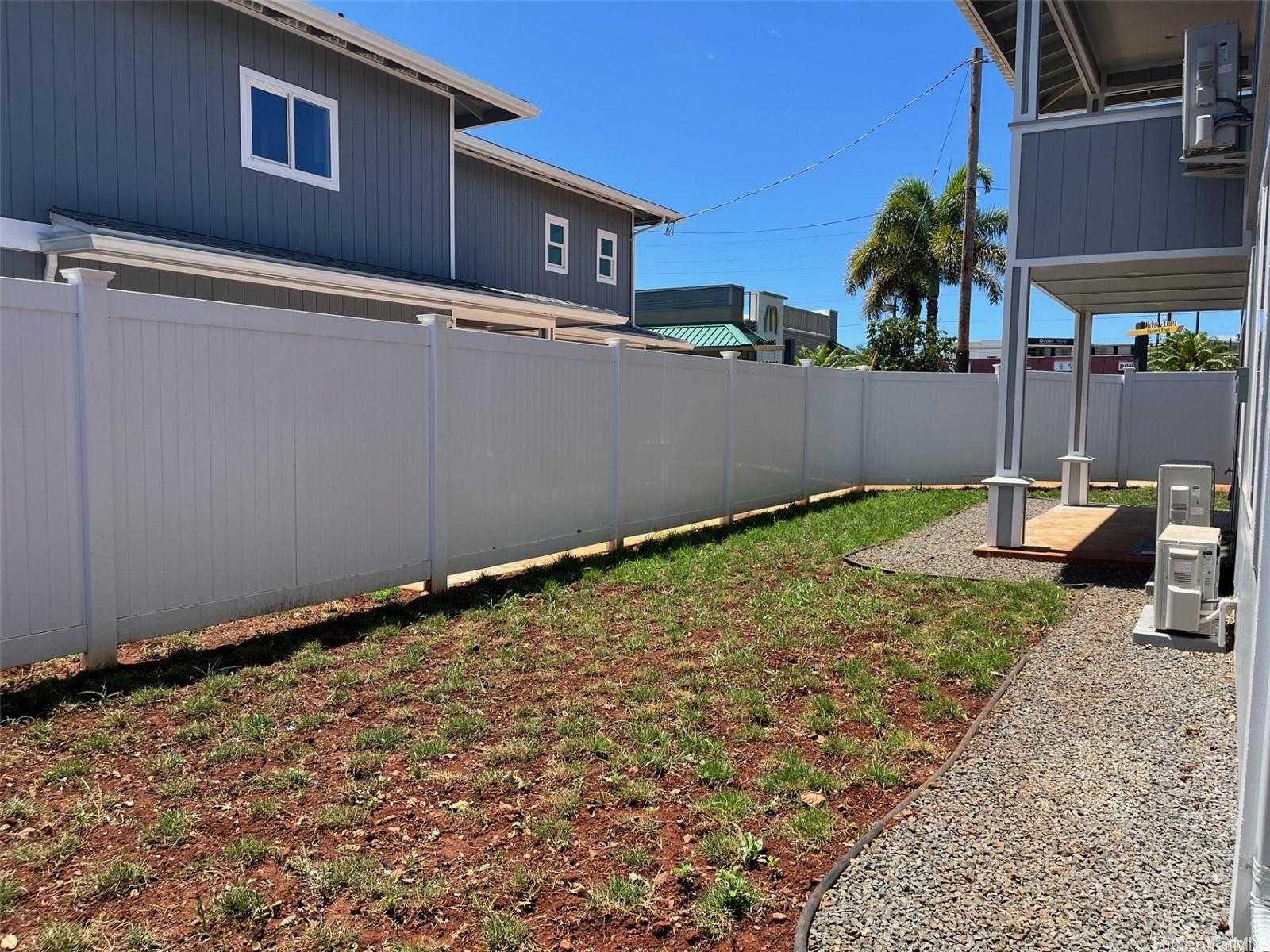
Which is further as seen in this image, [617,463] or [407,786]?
[617,463]

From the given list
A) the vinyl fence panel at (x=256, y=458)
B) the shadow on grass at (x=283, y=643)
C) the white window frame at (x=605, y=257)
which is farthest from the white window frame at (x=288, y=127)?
the white window frame at (x=605, y=257)

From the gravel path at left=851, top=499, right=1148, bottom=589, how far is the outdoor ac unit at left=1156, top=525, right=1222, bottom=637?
1.86m

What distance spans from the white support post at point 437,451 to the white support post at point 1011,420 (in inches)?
208

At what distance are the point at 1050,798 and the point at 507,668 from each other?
2.86 metres

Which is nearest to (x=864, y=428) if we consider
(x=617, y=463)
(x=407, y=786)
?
(x=617, y=463)

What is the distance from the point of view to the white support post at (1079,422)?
12.2 m

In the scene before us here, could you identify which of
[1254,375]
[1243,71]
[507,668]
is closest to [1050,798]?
[1254,375]

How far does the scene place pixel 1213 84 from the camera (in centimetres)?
634

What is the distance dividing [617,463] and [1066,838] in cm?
607

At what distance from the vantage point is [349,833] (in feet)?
10.2

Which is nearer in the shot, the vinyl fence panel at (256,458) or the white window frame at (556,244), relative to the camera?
the vinyl fence panel at (256,458)

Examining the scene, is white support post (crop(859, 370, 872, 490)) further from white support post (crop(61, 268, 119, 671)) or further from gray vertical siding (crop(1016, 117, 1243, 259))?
white support post (crop(61, 268, 119, 671))

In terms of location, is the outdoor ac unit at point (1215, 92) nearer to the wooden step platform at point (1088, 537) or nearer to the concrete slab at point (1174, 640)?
the wooden step platform at point (1088, 537)

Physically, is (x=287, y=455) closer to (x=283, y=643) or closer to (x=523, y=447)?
(x=283, y=643)
